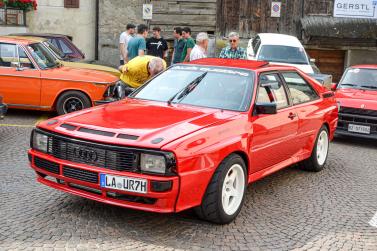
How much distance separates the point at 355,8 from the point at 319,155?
593 inches

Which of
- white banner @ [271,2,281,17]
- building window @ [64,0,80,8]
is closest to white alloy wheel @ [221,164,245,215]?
building window @ [64,0,80,8]

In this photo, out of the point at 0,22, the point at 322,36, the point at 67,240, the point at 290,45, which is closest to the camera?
the point at 67,240

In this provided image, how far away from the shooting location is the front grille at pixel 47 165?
16.7ft

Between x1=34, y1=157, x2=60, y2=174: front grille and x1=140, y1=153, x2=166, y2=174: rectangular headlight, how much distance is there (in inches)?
35.9

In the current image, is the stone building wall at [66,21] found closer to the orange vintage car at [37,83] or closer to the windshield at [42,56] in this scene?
the windshield at [42,56]

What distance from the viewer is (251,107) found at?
5.84 metres

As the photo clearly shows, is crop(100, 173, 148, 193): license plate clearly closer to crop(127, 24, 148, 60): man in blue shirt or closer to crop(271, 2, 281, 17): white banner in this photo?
crop(127, 24, 148, 60): man in blue shirt

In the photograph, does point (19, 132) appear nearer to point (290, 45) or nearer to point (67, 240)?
point (67, 240)

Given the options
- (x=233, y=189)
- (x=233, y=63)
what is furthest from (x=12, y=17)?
(x=233, y=189)

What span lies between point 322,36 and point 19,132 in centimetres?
1438

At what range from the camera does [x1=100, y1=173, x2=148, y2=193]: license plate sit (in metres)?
4.65

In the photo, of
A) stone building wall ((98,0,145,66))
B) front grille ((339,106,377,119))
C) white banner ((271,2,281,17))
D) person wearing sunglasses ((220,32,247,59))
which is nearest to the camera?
front grille ((339,106,377,119))

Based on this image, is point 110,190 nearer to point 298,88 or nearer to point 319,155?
point 298,88

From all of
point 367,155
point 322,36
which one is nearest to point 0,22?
point 322,36
